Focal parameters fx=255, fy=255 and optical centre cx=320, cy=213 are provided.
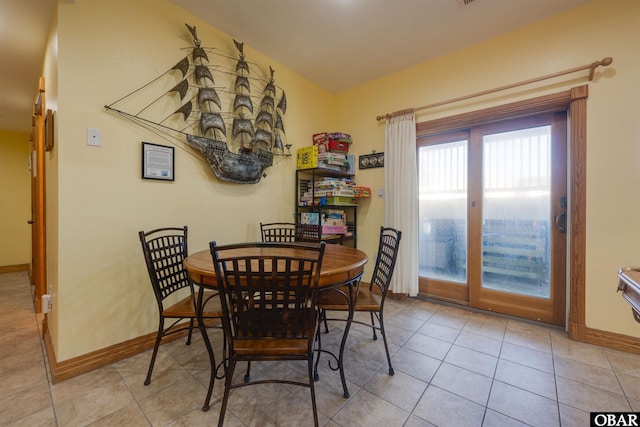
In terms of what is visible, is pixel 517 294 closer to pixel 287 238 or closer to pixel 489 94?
pixel 489 94

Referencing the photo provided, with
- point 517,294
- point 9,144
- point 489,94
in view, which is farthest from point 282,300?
point 9,144

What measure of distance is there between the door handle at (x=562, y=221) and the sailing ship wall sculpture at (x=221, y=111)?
2835mm

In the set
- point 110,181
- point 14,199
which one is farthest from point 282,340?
point 14,199

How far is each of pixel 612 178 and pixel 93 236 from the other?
3896 mm

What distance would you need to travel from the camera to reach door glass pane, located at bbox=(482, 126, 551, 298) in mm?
2434

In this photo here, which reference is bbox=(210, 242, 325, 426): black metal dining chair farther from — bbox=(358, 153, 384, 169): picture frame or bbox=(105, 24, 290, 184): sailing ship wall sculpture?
bbox=(358, 153, 384, 169): picture frame

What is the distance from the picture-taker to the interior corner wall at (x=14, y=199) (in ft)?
14.2

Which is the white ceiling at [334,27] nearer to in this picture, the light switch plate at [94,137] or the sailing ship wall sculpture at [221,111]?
the sailing ship wall sculpture at [221,111]

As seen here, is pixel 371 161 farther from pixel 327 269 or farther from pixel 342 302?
pixel 327 269

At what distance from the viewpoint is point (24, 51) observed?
241 cm

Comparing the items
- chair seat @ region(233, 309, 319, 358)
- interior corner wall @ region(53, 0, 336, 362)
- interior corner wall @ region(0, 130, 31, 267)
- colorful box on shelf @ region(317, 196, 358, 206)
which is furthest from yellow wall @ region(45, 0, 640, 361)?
interior corner wall @ region(0, 130, 31, 267)

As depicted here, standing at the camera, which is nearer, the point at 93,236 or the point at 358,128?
the point at 93,236

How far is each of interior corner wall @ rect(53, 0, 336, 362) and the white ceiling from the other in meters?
0.46

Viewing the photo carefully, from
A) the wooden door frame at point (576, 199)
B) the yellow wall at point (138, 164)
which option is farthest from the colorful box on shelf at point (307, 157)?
the wooden door frame at point (576, 199)
